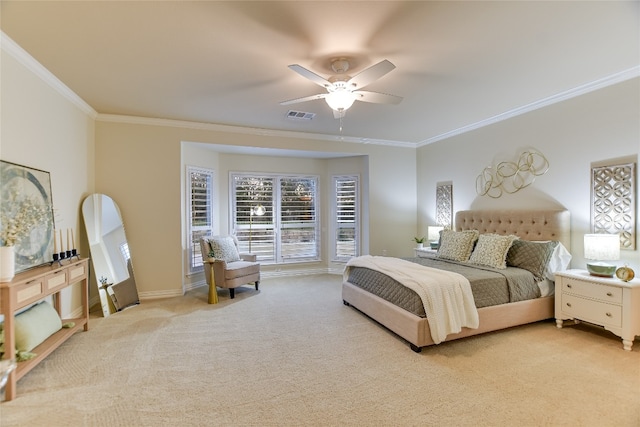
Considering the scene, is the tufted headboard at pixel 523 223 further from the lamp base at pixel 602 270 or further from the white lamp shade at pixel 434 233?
the lamp base at pixel 602 270

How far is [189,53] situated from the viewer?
2.81 m

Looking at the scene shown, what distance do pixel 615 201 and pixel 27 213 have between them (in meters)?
6.21

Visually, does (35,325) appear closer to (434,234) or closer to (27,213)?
(27,213)

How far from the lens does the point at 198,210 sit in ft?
18.3

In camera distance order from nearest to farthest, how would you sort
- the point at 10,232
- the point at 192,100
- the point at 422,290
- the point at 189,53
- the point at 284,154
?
the point at 10,232 → the point at 189,53 → the point at 422,290 → the point at 192,100 → the point at 284,154

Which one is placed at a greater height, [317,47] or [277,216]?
[317,47]

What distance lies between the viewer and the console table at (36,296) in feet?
7.34

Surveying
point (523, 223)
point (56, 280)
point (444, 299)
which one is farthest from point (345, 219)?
point (56, 280)

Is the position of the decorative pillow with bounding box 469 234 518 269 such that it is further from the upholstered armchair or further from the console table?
the console table

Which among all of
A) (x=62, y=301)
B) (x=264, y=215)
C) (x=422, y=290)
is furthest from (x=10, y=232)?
(x=264, y=215)

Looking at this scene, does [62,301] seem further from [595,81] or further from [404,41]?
[595,81]

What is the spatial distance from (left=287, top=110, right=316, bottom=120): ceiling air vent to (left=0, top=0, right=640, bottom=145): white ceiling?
26cm

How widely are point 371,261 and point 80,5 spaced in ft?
12.5

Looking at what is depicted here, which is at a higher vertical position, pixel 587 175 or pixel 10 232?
pixel 587 175
